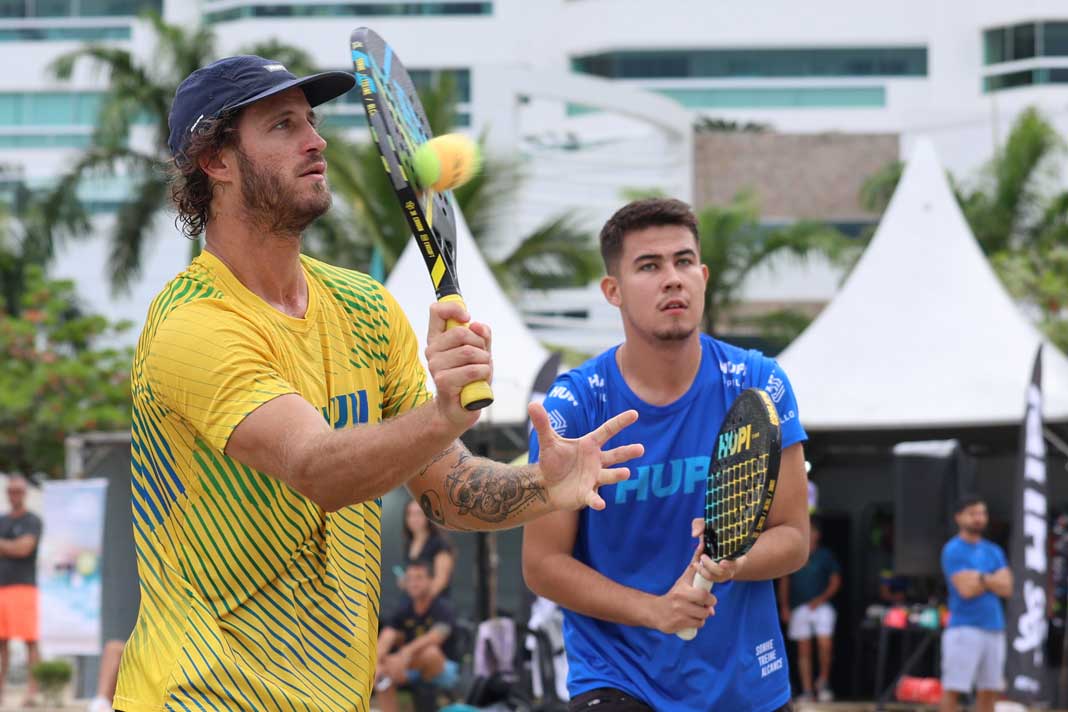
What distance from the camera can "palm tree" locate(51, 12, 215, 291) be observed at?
30688mm

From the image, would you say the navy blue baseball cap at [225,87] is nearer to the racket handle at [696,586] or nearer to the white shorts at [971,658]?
the racket handle at [696,586]

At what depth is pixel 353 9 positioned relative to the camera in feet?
213

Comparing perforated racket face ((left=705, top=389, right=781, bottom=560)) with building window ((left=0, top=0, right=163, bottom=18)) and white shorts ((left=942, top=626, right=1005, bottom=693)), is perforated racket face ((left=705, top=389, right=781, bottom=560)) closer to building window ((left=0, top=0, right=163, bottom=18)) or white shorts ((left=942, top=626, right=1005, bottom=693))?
white shorts ((left=942, top=626, right=1005, bottom=693))

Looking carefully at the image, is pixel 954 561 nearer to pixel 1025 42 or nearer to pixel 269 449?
pixel 269 449

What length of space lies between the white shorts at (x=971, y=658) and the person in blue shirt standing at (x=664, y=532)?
29.0 ft

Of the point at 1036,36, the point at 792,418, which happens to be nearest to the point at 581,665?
the point at 792,418

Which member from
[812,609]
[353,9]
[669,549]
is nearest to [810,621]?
[812,609]

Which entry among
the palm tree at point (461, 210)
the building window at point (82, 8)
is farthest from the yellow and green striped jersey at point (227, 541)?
the building window at point (82, 8)

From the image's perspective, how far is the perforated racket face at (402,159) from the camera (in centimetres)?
315

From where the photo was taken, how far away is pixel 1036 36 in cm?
5784

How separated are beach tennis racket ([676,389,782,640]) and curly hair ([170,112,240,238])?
152cm

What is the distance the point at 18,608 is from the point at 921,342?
9056 millimetres

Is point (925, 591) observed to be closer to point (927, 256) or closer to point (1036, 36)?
point (927, 256)

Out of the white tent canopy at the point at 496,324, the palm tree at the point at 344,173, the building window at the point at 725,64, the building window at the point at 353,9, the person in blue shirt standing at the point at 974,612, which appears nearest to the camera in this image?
the person in blue shirt standing at the point at 974,612
